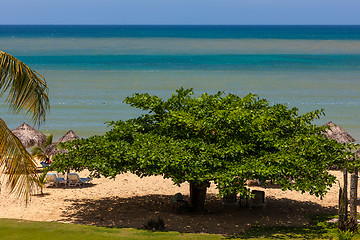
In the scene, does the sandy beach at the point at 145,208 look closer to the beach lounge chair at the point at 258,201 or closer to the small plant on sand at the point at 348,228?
the beach lounge chair at the point at 258,201

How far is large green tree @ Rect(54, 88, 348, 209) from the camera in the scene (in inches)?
580

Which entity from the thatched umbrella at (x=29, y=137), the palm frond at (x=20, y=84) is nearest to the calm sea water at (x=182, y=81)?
the thatched umbrella at (x=29, y=137)

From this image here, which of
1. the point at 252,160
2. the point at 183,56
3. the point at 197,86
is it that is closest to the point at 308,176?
the point at 252,160

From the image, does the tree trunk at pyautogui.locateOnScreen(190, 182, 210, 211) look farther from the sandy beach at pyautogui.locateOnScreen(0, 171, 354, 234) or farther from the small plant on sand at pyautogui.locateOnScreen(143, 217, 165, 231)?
the small plant on sand at pyautogui.locateOnScreen(143, 217, 165, 231)

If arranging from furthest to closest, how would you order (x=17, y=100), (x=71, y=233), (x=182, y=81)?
(x=182, y=81), (x=71, y=233), (x=17, y=100)

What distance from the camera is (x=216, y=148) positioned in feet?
51.6

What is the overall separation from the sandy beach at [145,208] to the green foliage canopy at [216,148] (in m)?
→ 1.66

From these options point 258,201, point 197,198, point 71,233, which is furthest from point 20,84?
point 258,201

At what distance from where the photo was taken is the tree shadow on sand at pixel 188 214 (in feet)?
53.1

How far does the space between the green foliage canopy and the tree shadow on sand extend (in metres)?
1.59

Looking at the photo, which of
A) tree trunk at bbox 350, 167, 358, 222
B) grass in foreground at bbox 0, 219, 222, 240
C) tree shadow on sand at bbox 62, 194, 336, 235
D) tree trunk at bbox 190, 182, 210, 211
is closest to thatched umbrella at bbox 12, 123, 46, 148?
tree shadow on sand at bbox 62, 194, 336, 235

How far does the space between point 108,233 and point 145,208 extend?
12.8 feet

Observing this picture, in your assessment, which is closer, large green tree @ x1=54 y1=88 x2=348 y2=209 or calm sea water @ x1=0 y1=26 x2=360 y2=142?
large green tree @ x1=54 y1=88 x2=348 y2=209

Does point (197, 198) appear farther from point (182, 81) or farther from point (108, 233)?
point (182, 81)
